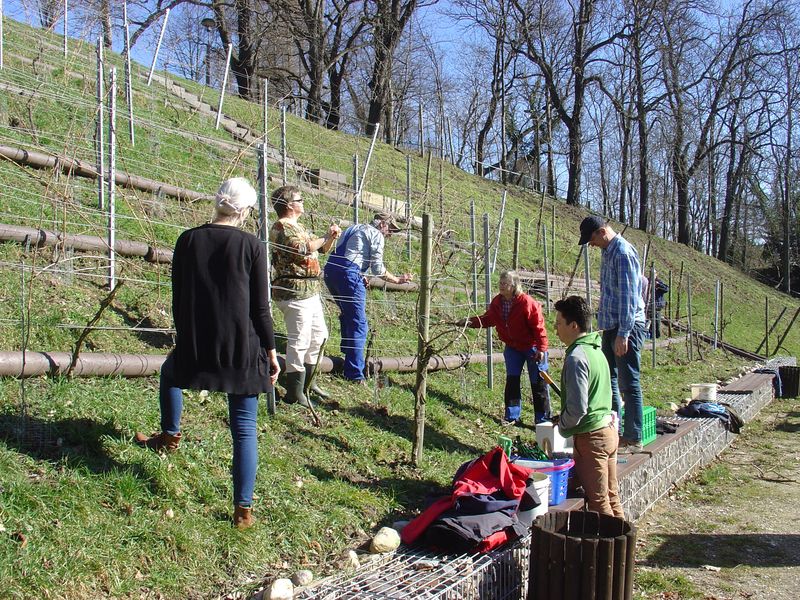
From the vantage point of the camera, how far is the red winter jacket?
270 inches

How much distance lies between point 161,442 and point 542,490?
7.05ft

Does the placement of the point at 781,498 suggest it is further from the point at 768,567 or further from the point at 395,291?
the point at 395,291

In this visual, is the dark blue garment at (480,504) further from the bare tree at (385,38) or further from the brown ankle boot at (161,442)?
the bare tree at (385,38)

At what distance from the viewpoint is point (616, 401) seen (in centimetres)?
605

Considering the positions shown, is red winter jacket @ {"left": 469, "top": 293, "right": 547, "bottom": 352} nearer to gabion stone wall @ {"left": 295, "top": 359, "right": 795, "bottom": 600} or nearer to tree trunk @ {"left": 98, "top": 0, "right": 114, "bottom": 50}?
gabion stone wall @ {"left": 295, "top": 359, "right": 795, "bottom": 600}

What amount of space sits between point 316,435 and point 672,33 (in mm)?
30177

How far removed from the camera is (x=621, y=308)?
564 cm

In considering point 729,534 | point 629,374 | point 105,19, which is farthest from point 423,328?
point 105,19

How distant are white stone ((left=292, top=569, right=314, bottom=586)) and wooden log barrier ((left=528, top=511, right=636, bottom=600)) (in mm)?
1026

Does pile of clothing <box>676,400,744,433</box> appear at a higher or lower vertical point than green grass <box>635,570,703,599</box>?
higher

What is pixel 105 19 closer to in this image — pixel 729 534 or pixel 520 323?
pixel 520 323

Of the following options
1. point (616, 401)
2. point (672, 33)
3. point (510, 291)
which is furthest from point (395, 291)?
point (672, 33)

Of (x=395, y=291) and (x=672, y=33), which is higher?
(x=672, y=33)

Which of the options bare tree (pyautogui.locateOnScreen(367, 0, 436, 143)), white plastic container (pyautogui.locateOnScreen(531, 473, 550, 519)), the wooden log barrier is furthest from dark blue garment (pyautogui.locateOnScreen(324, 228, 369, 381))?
bare tree (pyautogui.locateOnScreen(367, 0, 436, 143))
